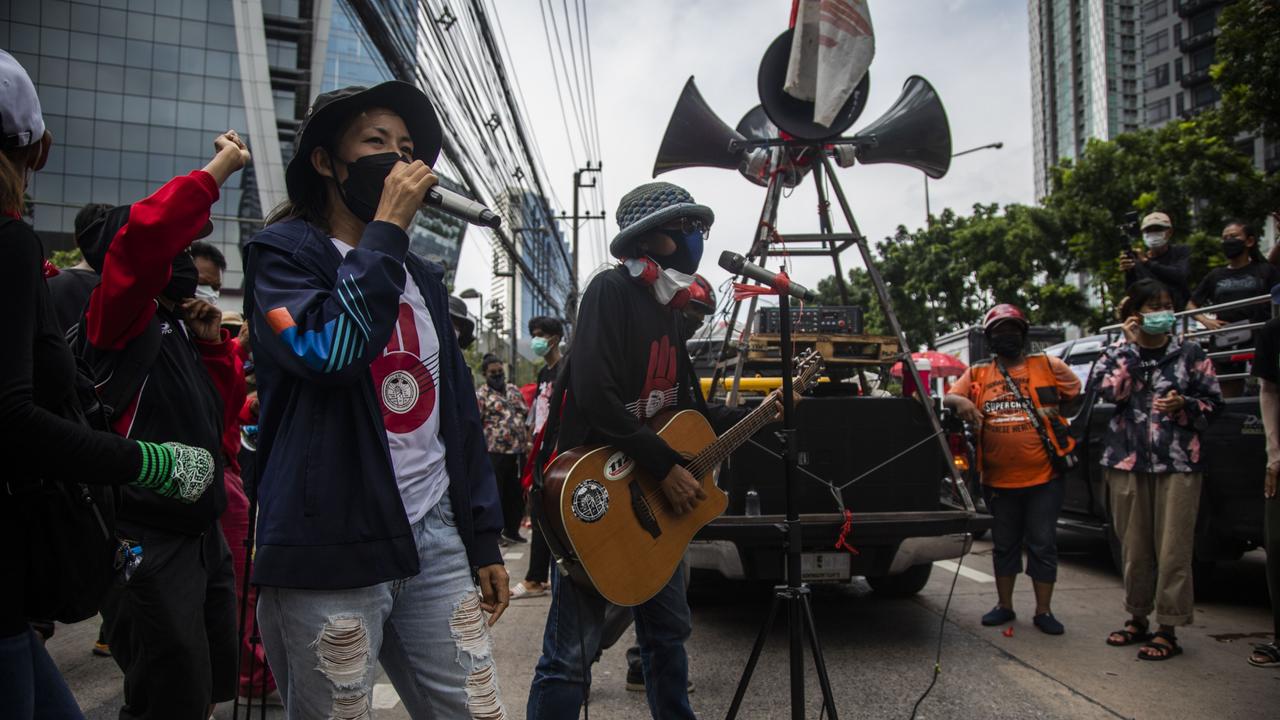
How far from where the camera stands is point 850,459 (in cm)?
466

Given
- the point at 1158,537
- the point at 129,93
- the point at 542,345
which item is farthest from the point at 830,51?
the point at 129,93

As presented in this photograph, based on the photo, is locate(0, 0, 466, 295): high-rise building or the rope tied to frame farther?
locate(0, 0, 466, 295): high-rise building

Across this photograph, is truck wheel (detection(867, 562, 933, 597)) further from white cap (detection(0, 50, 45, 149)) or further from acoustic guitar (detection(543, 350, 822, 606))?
white cap (detection(0, 50, 45, 149))

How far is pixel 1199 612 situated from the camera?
17.5 ft

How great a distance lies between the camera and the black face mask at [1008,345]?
5.13 m

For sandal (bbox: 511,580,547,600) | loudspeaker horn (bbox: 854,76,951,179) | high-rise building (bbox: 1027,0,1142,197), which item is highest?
high-rise building (bbox: 1027,0,1142,197)

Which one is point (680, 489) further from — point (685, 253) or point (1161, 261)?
point (1161, 261)

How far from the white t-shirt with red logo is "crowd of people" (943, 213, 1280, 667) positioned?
416 centimetres

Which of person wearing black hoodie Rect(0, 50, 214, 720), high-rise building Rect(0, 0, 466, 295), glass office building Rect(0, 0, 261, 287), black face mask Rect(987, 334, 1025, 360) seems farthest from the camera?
glass office building Rect(0, 0, 261, 287)

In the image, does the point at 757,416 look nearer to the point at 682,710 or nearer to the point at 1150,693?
the point at 682,710

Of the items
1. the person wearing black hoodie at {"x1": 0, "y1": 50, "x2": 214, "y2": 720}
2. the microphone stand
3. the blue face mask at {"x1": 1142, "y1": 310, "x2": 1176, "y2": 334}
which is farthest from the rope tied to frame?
the person wearing black hoodie at {"x1": 0, "y1": 50, "x2": 214, "y2": 720}

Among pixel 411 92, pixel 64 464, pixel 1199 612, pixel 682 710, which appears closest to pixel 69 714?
pixel 64 464

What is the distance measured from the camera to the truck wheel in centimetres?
554

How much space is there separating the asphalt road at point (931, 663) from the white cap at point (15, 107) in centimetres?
282
